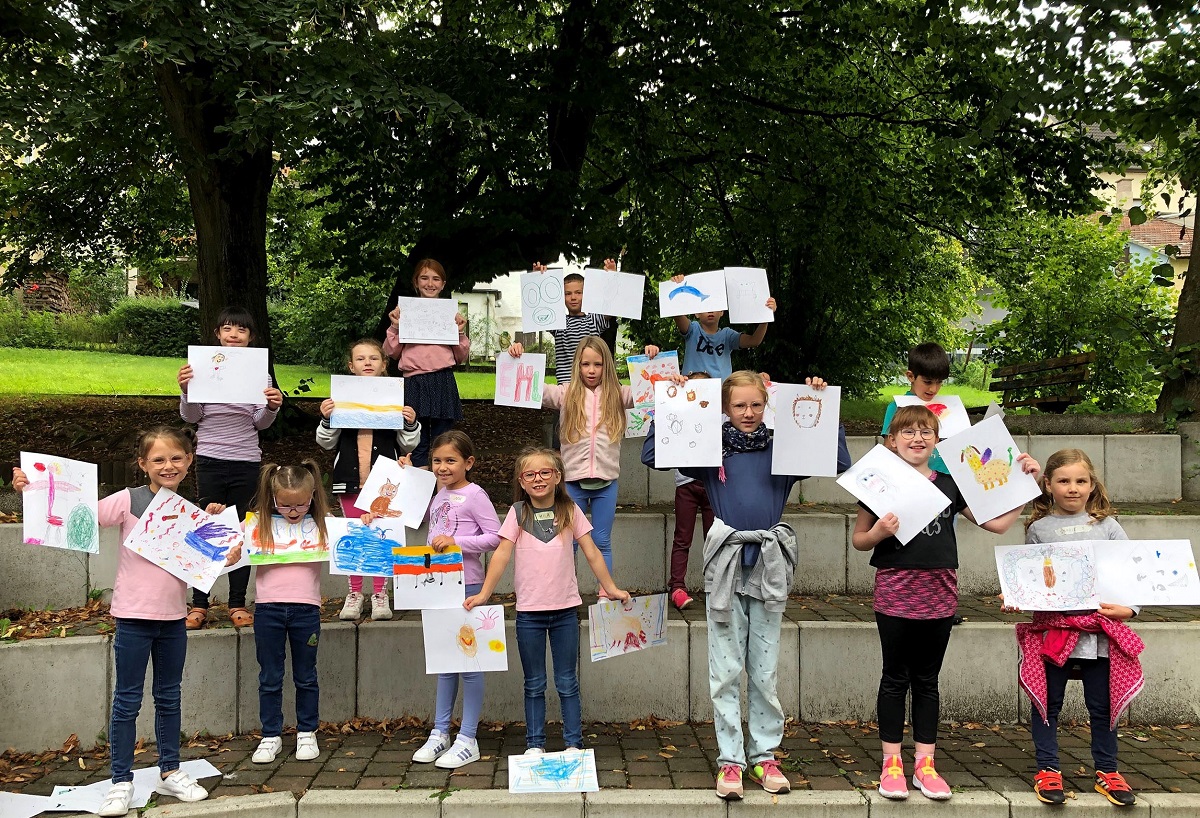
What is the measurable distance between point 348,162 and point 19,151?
13.3ft

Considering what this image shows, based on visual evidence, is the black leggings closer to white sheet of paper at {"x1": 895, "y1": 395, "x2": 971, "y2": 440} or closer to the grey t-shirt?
the grey t-shirt

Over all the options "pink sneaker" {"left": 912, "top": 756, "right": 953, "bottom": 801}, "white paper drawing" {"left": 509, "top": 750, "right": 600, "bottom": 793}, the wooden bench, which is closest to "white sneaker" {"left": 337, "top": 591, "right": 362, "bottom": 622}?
"white paper drawing" {"left": 509, "top": 750, "right": 600, "bottom": 793}

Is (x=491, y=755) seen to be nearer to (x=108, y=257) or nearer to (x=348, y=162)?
(x=348, y=162)

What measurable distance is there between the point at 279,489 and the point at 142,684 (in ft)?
3.59

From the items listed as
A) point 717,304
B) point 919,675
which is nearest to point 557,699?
point 919,675

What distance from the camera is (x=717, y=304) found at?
20.8ft

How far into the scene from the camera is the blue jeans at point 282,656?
488cm

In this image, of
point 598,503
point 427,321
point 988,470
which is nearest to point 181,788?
point 598,503

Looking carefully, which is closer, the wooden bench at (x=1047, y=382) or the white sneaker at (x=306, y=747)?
the white sneaker at (x=306, y=747)

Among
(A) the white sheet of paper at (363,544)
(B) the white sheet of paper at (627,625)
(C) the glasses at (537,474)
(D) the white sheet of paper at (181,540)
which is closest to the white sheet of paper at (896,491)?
(B) the white sheet of paper at (627,625)

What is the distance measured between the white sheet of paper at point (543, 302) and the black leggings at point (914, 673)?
2.96 metres

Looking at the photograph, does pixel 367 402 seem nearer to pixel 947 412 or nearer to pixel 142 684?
pixel 142 684

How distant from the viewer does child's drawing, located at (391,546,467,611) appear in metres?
4.90

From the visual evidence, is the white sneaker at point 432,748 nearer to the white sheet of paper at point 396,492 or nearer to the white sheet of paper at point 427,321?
the white sheet of paper at point 396,492
